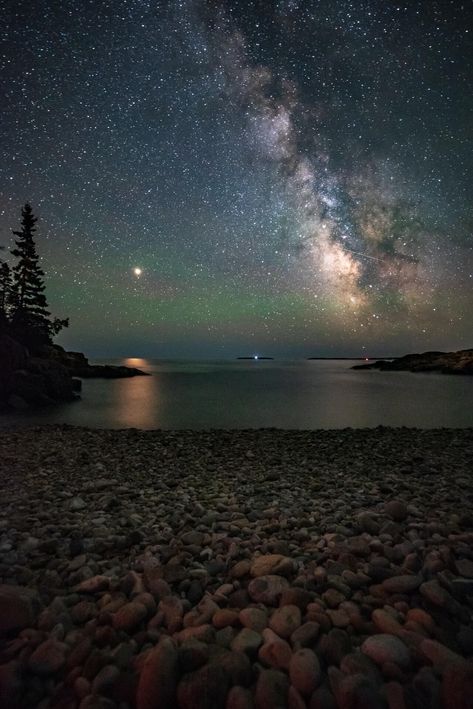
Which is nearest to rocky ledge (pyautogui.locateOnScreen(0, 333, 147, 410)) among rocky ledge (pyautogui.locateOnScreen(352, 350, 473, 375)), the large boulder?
the large boulder

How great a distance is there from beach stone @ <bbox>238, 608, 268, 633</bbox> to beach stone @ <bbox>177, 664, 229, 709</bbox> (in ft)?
1.53

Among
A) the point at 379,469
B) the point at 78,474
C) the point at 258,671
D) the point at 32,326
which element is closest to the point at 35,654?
the point at 258,671

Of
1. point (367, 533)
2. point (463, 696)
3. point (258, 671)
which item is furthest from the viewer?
point (367, 533)

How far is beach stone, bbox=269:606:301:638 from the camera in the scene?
251 centimetres

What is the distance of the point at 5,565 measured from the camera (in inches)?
139

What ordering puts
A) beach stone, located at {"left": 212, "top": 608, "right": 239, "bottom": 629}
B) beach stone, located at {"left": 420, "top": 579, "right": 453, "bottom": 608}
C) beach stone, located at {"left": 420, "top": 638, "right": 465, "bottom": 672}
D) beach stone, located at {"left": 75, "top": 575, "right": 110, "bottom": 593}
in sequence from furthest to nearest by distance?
beach stone, located at {"left": 75, "top": 575, "right": 110, "bottom": 593}, beach stone, located at {"left": 420, "top": 579, "right": 453, "bottom": 608}, beach stone, located at {"left": 212, "top": 608, "right": 239, "bottom": 629}, beach stone, located at {"left": 420, "top": 638, "right": 465, "bottom": 672}

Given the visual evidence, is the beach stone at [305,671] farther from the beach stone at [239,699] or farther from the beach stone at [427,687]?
the beach stone at [427,687]

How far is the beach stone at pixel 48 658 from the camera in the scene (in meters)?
2.22

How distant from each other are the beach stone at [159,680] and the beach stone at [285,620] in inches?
30.2

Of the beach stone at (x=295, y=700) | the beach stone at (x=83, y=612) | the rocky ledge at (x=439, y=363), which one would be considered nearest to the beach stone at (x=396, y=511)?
the beach stone at (x=295, y=700)

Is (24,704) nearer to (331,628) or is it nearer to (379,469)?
(331,628)

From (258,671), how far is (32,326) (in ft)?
161

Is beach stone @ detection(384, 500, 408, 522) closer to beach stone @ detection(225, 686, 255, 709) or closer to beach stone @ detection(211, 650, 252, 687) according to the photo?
beach stone @ detection(211, 650, 252, 687)

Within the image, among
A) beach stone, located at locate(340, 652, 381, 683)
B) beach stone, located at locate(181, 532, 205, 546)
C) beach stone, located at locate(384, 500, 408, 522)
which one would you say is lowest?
beach stone, located at locate(181, 532, 205, 546)
